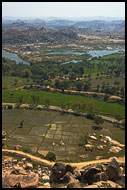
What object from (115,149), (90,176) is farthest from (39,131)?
(90,176)

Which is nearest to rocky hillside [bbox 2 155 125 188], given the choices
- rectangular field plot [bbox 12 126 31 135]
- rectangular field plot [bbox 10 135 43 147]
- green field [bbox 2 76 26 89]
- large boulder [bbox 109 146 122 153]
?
large boulder [bbox 109 146 122 153]

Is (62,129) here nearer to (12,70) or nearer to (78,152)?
(78,152)

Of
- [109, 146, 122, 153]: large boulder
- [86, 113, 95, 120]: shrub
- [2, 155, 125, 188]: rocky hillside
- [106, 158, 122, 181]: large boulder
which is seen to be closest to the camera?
[2, 155, 125, 188]: rocky hillside

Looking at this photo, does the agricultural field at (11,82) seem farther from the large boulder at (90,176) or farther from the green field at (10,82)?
the large boulder at (90,176)

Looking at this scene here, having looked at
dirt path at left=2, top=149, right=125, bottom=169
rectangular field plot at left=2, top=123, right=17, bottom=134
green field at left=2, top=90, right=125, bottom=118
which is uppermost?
green field at left=2, top=90, right=125, bottom=118

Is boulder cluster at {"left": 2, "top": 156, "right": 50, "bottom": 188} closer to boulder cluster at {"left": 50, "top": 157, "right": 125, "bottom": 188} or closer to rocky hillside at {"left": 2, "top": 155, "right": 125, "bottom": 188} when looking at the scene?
rocky hillside at {"left": 2, "top": 155, "right": 125, "bottom": 188}

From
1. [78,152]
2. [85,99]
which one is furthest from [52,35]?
[78,152]
